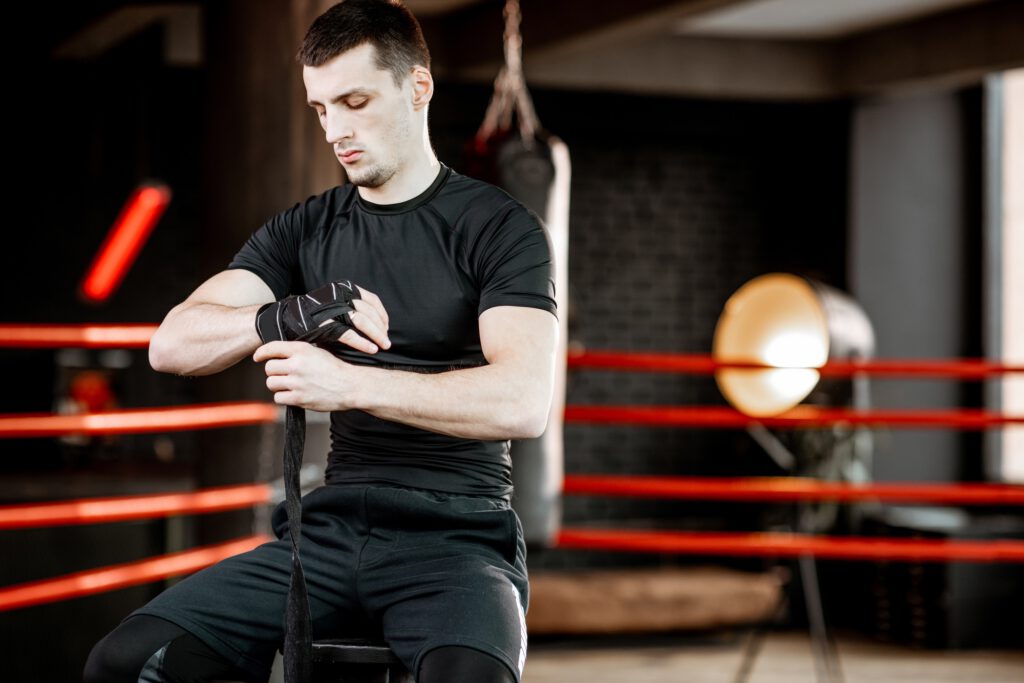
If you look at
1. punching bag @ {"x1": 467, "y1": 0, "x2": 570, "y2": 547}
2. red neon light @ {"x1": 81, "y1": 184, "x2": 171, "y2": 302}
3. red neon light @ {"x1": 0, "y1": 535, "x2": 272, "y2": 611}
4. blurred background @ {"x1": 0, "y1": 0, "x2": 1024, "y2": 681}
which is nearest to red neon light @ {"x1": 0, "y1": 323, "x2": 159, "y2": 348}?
red neon light @ {"x1": 0, "y1": 535, "x2": 272, "y2": 611}

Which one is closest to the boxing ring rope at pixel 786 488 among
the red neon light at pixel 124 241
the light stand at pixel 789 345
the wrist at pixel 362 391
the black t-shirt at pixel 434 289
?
the light stand at pixel 789 345

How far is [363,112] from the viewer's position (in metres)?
1.74

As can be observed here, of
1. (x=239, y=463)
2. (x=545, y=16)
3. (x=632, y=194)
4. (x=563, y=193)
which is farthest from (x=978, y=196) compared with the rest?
(x=239, y=463)

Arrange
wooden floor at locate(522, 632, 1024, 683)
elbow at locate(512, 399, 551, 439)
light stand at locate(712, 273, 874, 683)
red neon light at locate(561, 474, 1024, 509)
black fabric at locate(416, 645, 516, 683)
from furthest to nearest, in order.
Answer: wooden floor at locate(522, 632, 1024, 683) → light stand at locate(712, 273, 874, 683) → red neon light at locate(561, 474, 1024, 509) → elbow at locate(512, 399, 551, 439) → black fabric at locate(416, 645, 516, 683)

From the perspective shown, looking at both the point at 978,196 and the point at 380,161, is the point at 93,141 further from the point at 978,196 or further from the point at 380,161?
the point at 380,161

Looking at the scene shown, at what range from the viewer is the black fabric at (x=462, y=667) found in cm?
156

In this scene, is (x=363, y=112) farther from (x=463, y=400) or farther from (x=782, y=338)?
(x=782, y=338)

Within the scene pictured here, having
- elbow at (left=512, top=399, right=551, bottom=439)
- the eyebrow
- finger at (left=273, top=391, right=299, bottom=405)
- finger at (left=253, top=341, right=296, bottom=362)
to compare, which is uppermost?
the eyebrow

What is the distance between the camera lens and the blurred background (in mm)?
5883

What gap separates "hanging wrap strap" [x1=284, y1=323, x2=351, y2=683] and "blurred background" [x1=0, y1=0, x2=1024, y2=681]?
3.42 metres

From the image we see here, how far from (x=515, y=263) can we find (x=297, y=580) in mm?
495

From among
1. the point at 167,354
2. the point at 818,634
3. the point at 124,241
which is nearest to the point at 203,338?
the point at 167,354

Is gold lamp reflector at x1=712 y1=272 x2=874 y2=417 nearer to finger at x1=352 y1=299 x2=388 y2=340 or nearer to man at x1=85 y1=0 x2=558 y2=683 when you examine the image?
man at x1=85 y1=0 x2=558 y2=683

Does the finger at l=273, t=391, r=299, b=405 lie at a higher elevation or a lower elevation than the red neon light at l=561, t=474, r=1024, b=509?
higher
